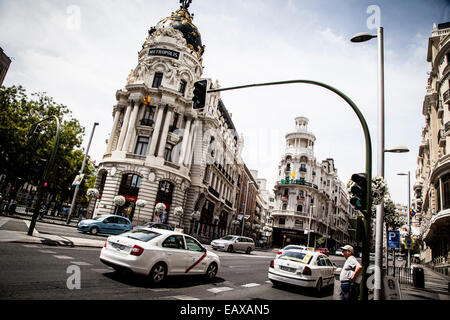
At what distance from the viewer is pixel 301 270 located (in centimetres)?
948

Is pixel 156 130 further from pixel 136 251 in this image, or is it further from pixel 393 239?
pixel 136 251

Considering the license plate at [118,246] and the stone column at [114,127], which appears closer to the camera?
the license plate at [118,246]

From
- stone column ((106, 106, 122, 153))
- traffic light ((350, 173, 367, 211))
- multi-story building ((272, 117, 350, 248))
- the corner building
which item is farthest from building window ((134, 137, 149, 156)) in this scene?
multi-story building ((272, 117, 350, 248))

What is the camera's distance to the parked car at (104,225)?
62.4 feet

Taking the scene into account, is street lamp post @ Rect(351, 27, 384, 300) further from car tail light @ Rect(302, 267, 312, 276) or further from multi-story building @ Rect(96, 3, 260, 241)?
multi-story building @ Rect(96, 3, 260, 241)

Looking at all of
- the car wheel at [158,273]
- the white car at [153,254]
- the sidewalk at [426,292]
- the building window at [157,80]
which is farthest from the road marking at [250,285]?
→ the building window at [157,80]

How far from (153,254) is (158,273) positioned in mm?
605

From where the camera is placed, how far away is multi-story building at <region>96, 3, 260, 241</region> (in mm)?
30734

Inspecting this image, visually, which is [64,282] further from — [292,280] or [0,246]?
[292,280]

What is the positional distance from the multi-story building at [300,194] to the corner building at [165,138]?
82.9ft

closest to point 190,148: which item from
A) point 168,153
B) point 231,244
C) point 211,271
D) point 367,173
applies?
point 168,153

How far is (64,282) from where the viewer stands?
6055 mm

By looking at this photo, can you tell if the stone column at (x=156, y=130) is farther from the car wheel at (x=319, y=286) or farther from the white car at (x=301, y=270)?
the car wheel at (x=319, y=286)

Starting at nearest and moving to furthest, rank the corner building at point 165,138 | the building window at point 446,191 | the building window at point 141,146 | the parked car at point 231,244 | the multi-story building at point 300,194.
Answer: the building window at point 446,191 → the parked car at point 231,244 → the corner building at point 165,138 → the building window at point 141,146 → the multi-story building at point 300,194
